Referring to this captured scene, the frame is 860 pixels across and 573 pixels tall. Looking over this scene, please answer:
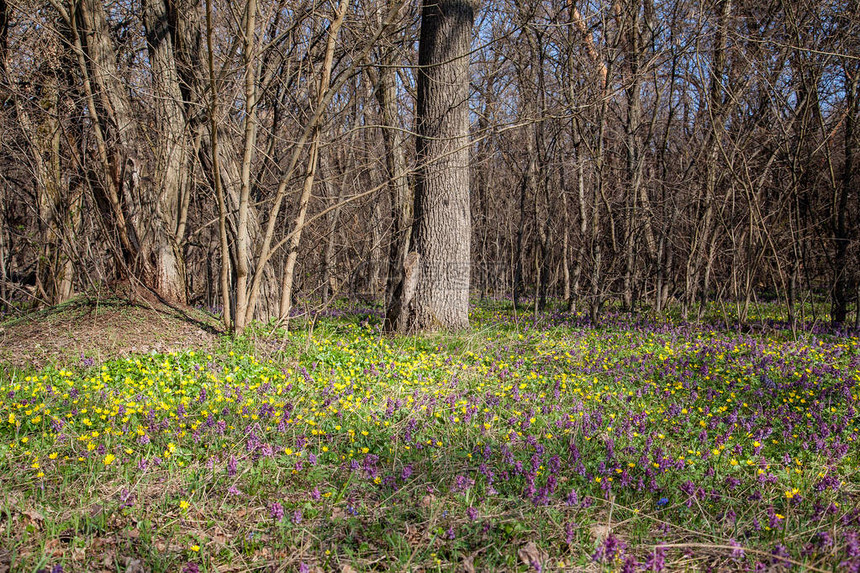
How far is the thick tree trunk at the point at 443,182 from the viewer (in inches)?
322

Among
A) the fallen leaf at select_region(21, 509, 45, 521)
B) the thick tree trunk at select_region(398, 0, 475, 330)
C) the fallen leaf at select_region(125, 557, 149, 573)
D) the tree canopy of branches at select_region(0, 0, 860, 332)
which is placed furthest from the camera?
the thick tree trunk at select_region(398, 0, 475, 330)

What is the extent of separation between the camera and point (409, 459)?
382 centimetres

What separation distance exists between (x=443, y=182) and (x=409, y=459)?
520 cm

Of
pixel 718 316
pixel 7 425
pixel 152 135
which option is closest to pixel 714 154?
pixel 718 316

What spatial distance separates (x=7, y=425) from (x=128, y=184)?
4.31 metres

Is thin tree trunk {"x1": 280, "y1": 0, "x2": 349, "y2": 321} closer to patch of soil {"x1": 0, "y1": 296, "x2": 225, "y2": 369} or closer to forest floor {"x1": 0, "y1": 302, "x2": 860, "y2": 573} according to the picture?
forest floor {"x1": 0, "y1": 302, "x2": 860, "y2": 573}

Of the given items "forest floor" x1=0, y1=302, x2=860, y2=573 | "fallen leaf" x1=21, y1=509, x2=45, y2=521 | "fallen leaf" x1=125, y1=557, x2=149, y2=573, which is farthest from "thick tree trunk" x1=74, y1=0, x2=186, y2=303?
"fallen leaf" x1=125, y1=557, x2=149, y2=573

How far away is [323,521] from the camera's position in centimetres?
308

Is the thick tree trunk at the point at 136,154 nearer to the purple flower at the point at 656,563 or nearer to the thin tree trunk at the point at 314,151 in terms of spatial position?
the thin tree trunk at the point at 314,151

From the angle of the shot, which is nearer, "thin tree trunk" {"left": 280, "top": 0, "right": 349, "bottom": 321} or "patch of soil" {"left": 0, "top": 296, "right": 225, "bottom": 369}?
"patch of soil" {"left": 0, "top": 296, "right": 225, "bottom": 369}

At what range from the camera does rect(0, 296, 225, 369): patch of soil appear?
614 cm

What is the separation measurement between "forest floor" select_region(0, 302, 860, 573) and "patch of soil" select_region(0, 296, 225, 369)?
1.7 inches

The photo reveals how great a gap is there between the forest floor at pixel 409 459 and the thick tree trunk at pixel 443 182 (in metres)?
1.57

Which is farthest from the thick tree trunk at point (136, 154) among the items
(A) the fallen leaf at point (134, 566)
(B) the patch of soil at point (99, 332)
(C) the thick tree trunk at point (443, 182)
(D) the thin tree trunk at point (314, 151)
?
(A) the fallen leaf at point (134, 566)
